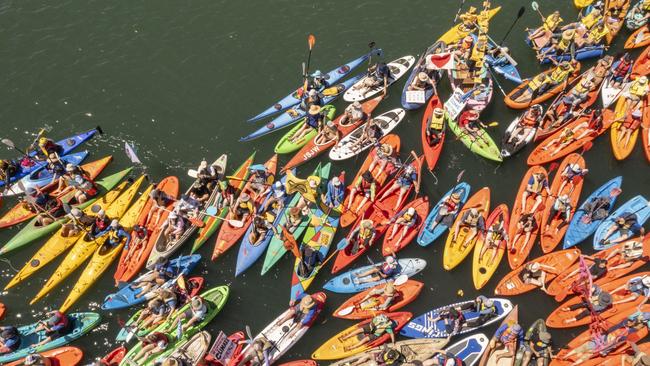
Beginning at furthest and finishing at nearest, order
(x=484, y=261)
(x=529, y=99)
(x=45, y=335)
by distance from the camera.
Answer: (x=529, y=99) → (x=484, y=261) → (x=45, y=335)

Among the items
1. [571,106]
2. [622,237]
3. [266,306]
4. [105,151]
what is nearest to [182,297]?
[266,306]

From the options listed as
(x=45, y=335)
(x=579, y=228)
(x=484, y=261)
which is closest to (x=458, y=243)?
(x=484, y=261)

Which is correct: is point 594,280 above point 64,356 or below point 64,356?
below

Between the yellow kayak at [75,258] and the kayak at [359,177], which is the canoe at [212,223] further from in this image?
the kayak at [359,177]

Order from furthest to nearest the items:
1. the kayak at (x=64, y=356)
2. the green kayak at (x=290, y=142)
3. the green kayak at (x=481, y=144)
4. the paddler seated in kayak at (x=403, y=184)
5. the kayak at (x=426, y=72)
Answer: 1. the kayak at (x=426, y=72)
2. the green kayak at (x=290, y=142)
3. the green kayak at (x=481, y=144)
4. the paddler seated in kayak at (x=403, y=184)
5. the kayak at (x=64, y=356)

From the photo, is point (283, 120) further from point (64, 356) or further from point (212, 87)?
point (64, 356)

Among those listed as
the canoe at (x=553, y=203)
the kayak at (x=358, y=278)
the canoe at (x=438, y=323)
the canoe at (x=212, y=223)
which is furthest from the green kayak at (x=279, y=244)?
the canoe at (x=553, y=203)

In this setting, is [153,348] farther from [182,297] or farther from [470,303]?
[470,303]
